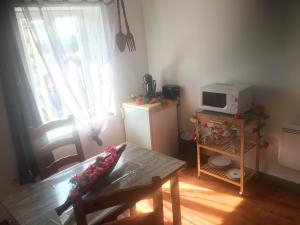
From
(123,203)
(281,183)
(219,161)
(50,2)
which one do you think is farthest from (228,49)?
(123,203)

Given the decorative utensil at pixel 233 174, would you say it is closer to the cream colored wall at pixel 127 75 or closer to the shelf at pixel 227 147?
the shelf at pixel 227 147

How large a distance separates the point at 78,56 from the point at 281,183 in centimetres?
232

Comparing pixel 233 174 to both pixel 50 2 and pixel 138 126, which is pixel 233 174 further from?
pixel 50 2

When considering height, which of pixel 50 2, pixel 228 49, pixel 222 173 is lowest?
pixel 222 173

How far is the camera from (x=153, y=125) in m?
2.75

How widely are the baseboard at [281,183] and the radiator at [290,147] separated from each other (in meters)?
0.24

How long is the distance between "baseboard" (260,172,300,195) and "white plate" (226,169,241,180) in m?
0.25

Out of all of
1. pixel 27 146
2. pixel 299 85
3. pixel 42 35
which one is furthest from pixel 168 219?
pixel 42 35

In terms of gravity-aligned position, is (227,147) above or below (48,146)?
below

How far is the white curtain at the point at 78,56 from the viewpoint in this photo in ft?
7.27

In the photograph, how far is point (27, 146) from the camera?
2.20 meters

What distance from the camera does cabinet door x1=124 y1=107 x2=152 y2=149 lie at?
2744mm

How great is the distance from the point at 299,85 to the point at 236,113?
0.55m

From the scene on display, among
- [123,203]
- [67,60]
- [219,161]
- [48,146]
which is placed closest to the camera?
[123,203]
